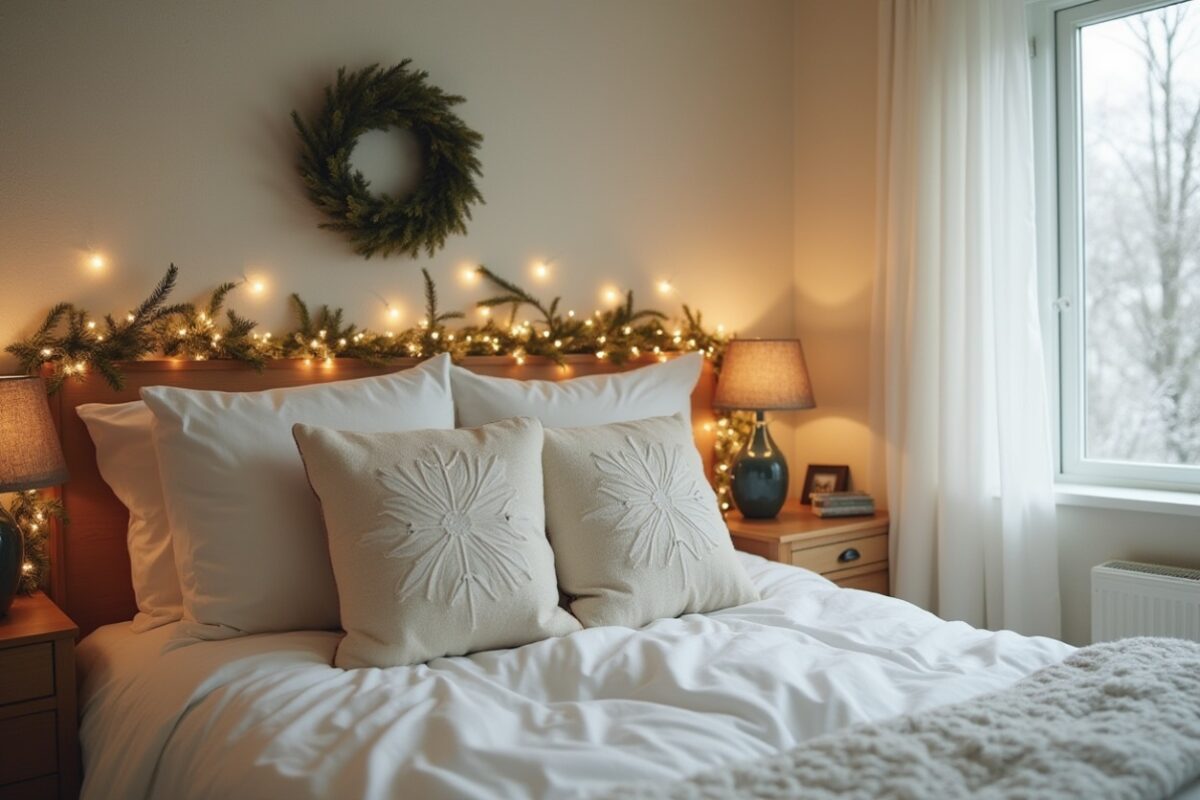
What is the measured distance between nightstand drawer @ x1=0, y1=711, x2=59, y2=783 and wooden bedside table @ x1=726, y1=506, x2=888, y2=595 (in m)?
1.89

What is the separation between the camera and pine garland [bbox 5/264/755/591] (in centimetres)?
227

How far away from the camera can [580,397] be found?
8.69 feet

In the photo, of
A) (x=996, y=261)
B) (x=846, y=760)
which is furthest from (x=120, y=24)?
(x=996, y=261)

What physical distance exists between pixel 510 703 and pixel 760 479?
1698 mm

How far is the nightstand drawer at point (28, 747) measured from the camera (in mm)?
1852

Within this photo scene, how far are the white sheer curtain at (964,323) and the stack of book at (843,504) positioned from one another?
0.28ft

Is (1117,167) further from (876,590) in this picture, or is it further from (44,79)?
(44,79)

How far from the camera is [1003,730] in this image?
131cm

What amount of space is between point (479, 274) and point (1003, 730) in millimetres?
2063

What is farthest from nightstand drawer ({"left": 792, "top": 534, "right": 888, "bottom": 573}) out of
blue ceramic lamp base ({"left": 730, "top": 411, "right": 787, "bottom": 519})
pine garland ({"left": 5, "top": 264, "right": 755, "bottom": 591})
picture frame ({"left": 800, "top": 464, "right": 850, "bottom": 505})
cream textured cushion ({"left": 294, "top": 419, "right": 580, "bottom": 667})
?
cream textured cushion ({"left": 294, "top": 419, "right": 580, "bottom": 667})

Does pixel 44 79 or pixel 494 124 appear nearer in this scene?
pixel 44 79

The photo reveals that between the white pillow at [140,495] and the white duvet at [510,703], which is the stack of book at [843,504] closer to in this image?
the white duvet at [510,703]

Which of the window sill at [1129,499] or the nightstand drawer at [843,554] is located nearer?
the window sill at [1129,499]

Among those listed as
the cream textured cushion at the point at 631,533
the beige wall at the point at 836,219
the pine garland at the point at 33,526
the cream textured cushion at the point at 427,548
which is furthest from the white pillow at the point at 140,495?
the beige wall at the point at 836,219
